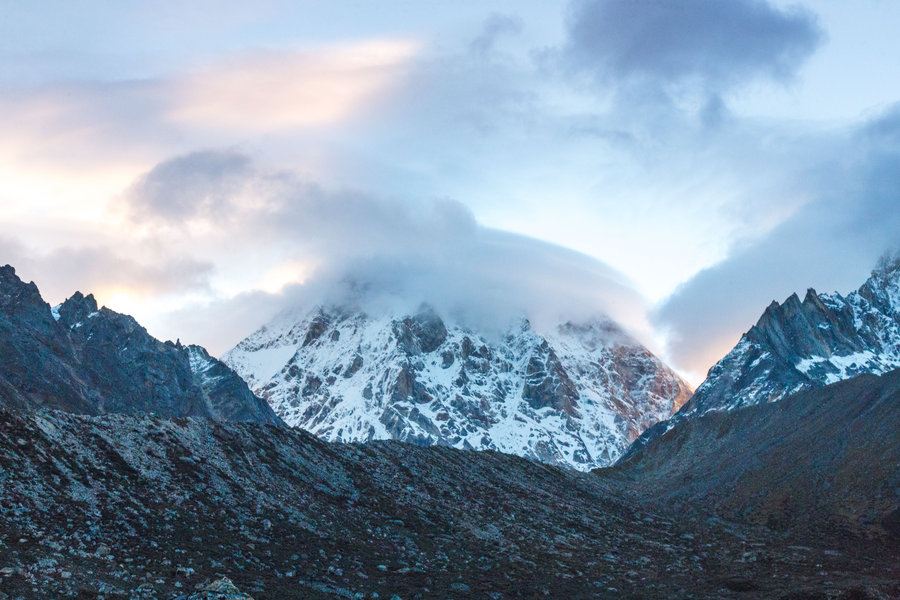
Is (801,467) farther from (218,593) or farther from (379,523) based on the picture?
(218,593)

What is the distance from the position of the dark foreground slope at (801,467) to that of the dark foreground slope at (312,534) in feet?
20.1

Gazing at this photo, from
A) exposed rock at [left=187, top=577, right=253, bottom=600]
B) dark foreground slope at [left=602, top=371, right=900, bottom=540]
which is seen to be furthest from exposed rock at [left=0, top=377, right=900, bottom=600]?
dark foreground slope at [left=602, top=371, right=900, bottom=540]

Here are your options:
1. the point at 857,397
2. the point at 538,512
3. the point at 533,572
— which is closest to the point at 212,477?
the point at 533,572

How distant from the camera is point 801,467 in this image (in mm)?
103000

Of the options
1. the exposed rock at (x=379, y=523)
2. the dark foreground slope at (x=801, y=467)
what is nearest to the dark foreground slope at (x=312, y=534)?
the exposed rock at (x=379, y=523)

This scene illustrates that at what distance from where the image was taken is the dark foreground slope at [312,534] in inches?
1588

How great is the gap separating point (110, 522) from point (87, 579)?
914 centimetres

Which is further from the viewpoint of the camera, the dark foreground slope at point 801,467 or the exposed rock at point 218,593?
the dark foreground slope at point 801,467

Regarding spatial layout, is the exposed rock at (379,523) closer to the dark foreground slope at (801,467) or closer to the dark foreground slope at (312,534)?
the dark foreground slope at (312,534)

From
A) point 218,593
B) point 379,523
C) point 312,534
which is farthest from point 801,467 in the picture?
point 218,593

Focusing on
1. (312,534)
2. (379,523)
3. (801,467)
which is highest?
(801,467)

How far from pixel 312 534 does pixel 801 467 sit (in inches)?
2879

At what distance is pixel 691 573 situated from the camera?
60.1m

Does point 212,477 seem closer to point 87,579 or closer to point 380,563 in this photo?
point 380,563
